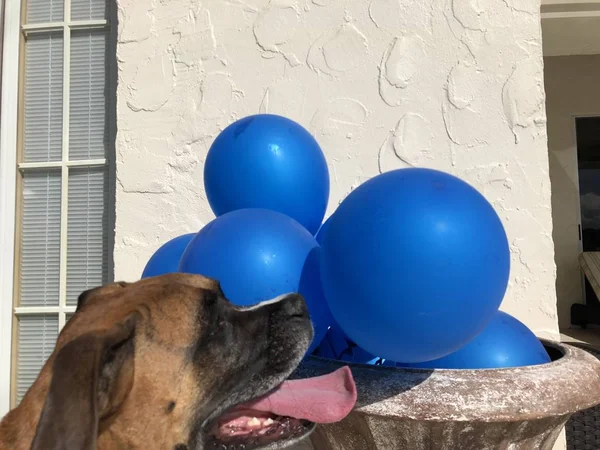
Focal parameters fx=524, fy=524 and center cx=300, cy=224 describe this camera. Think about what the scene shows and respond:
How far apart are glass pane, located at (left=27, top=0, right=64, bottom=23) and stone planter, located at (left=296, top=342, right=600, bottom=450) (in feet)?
12.5

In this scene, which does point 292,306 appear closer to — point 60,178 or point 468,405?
point 468,405

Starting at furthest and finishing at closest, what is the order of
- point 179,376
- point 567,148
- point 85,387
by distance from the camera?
point 567,148 < point 179,376 < point 85,387

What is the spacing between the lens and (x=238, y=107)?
142 inches

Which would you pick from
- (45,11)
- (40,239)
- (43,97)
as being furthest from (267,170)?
(45,11)

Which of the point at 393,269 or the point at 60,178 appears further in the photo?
the point at 60,178

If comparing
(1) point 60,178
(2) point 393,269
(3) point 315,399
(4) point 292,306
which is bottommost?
(3) point 315,399

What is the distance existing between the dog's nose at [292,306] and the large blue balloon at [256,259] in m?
0.15

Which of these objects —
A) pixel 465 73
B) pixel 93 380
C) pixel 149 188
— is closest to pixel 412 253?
pixel 93 380

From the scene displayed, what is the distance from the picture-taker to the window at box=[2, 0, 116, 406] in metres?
3.95

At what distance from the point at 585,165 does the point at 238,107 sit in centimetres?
576

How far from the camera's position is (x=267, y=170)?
2357mm

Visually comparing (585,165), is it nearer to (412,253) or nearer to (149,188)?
(149,188)

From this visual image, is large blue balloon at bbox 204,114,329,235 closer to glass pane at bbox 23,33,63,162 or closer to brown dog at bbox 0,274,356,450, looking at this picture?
brown dog at bbox 0,274,356,450

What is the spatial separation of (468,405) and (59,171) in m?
3.55
